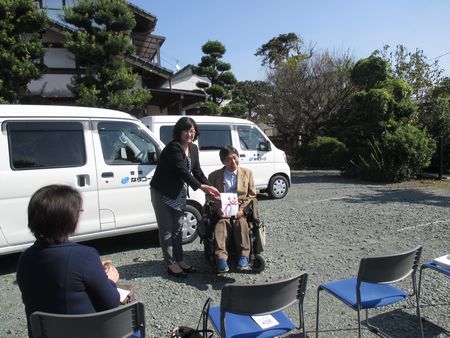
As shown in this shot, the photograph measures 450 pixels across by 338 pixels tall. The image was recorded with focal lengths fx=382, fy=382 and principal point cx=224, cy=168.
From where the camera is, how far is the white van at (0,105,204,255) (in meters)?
4.21

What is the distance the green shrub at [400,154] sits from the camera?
11859mm

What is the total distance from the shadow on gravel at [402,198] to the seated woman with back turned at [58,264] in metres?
7.71

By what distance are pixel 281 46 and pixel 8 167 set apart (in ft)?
110

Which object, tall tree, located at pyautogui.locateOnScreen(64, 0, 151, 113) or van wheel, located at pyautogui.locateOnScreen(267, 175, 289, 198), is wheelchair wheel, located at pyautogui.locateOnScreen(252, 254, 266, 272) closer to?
van wheel, located at pyautogui.locateOnScreen(267, 175, 289, 198)

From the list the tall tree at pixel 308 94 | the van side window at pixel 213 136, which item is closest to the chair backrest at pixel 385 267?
the van side window at pixel 213 136

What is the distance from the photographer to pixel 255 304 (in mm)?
2186

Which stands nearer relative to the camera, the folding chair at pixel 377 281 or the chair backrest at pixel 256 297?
the chair backrest at pixel 256 297

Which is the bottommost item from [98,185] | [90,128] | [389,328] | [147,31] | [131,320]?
[389,328]

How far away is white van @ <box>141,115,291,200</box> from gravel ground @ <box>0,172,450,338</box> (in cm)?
57

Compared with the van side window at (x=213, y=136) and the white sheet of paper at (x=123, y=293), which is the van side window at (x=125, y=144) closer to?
the white sheet of paper at (x=123, y=293)

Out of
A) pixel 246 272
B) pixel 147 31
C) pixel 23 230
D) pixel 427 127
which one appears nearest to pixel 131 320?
pixel 246 272

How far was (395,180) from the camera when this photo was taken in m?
11.9

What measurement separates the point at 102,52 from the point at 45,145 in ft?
23.7

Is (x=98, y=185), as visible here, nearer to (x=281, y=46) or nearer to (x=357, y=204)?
(x=357, y=204)
